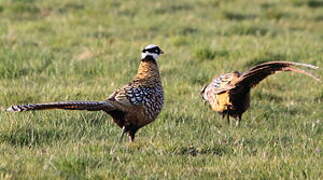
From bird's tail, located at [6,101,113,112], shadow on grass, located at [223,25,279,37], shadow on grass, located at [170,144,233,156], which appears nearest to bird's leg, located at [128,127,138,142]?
bird's tail, located at [6,101,113,112]

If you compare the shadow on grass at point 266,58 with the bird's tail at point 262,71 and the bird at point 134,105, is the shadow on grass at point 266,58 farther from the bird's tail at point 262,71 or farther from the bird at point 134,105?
the bird at point 134,105

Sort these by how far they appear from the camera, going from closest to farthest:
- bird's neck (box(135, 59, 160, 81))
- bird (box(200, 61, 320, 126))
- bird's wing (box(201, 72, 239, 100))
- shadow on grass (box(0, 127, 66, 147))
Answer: shadow on grass (box(0, 127, 66, 147)) < bird's neck (box(135, 59, 160, 81)) < bird (box(200, 61, 320, 126)) < bird's wing (box(201, 72, 239, 100))

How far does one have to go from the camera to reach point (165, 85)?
8.94 m

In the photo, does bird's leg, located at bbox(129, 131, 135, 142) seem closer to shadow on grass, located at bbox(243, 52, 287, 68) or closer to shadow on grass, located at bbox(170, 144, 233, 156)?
shadow on grass, located at bbox(170, 144, 233, 156)

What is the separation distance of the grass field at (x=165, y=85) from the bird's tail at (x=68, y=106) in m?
0.33

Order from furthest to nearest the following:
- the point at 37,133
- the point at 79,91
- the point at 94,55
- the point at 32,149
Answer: the point at 94,55
the point at 79,91
the point at 37,133
the point at 32,149

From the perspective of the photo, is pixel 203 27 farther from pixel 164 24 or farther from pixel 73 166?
pixel 73 166

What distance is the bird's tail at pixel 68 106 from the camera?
5305 mm

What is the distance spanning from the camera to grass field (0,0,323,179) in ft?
18.0

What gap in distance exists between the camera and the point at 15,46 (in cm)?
1085

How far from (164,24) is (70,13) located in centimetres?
199

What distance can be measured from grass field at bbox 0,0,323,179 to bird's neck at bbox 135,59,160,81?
53 cm

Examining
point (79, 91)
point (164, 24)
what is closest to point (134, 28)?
point (164, 24)

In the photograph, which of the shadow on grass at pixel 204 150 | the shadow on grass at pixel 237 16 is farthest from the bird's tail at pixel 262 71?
the shadow on grass at pixel 237 16
